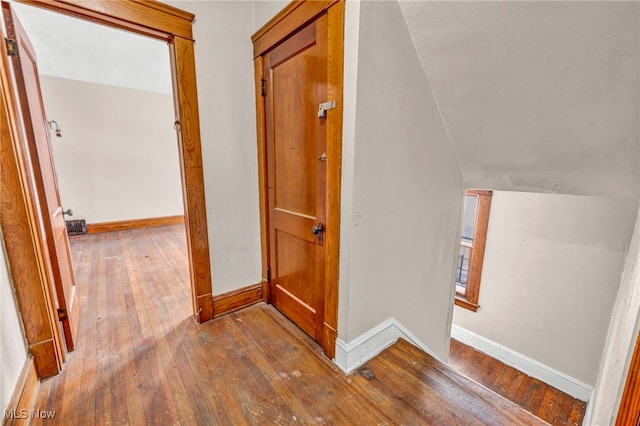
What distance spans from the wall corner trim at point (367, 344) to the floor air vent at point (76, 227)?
4.60m

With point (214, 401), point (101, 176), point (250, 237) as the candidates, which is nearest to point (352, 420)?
point (214, 401)

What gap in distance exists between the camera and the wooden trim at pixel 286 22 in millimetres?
1374

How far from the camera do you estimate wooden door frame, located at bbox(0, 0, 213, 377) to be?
1233mm

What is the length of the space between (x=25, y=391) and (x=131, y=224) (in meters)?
3.87

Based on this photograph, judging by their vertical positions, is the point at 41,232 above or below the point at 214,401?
above

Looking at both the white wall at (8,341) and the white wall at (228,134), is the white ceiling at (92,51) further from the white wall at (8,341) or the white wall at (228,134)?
the white wall at (8,341)

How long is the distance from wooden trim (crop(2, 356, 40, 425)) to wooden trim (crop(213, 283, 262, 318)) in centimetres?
92

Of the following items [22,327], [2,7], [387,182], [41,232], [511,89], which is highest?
[2,7]

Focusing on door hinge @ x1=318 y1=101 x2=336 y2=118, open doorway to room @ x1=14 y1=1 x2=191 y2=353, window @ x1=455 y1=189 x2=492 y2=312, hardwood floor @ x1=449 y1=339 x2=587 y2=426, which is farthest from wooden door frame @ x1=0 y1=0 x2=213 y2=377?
hardwood floor @ x1=449 y1=339 x2=587 y2=426

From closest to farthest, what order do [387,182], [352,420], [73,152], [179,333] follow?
[352,420]
[387,182]
[179,333]
[73,152]

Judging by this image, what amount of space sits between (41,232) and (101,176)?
3.60m

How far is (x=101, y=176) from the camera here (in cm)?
427

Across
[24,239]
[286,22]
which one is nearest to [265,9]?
[286,22]

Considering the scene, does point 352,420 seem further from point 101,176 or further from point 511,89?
point 101,176
